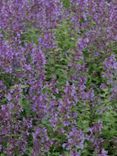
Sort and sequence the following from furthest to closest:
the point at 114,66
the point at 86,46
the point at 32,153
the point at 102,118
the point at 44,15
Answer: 1. the point at 44,15
2. the point at 86,46
3. the point at 114,66
4. the point at 102,118
5. the point at 32,153

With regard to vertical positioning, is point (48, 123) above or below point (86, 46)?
below

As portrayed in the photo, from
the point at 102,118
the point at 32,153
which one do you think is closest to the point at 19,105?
the point at 32,153

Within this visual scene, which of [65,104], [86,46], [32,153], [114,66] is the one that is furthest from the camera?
[86,46]

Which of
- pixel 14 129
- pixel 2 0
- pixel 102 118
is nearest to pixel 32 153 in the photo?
pixel 14 129

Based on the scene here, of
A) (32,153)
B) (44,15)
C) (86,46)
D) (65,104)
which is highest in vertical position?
(44,15)

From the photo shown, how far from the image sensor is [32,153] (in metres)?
3.78

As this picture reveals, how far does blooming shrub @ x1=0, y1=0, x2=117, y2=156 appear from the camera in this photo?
3.98 metres

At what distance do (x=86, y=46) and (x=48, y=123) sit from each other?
4.12 feet

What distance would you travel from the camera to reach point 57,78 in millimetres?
4926

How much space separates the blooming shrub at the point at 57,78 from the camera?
3980 mm

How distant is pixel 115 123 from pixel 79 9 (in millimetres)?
1996

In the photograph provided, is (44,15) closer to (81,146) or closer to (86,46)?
(86,46)

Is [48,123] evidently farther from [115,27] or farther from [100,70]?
[115,27]

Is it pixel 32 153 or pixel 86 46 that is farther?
pixel 86 46
